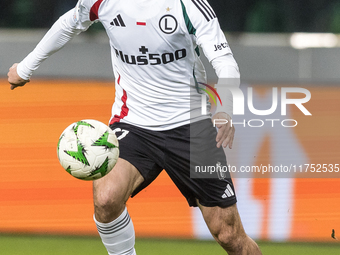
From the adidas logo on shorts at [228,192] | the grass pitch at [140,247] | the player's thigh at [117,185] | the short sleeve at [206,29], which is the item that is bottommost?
the grass pitch at [140,247]

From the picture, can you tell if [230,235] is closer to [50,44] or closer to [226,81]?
[226,81]

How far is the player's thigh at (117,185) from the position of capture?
3.11 m

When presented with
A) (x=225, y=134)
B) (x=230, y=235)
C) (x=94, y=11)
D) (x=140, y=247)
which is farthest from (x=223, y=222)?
(x=94, y=11)

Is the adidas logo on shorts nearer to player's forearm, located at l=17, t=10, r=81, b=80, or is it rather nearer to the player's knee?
the player's knee

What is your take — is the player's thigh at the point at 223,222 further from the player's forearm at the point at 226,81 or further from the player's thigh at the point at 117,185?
the player's forearm at the point at 226,81

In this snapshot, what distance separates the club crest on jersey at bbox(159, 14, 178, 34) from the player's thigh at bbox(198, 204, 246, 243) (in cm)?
108

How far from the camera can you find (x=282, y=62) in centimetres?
837

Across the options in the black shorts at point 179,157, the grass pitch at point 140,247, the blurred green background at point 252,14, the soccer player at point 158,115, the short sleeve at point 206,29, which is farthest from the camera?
the blurred green background at point 252,14

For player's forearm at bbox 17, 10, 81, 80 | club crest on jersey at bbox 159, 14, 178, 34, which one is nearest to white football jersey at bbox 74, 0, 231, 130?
club crest on jersey at bbox 159, 14, 178, 34

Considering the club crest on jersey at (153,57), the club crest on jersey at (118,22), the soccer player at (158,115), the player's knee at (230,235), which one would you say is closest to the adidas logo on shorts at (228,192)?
the soccer player at (158,115)

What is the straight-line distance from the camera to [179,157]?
335 centimetres

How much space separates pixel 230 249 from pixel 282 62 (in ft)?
17.8

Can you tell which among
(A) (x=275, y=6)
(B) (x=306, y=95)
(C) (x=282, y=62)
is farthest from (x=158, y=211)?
(A) (x=275, y=6)

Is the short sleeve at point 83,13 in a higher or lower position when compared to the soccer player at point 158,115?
higher
